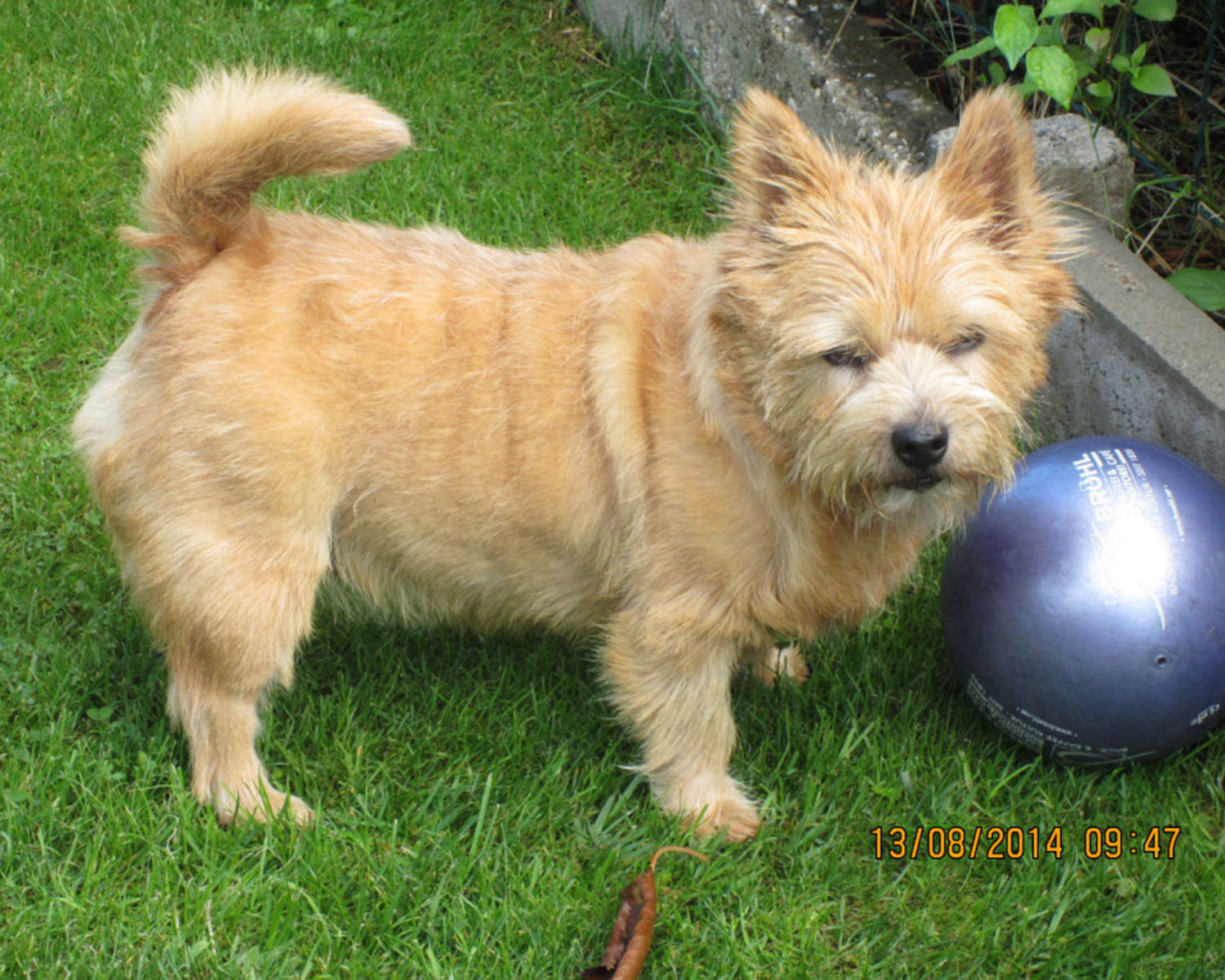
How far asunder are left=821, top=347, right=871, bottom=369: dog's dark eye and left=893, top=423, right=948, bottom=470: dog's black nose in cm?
15

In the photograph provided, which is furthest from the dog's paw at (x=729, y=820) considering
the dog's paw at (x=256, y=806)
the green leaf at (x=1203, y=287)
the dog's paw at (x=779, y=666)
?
the green leaf at (x=1203, y=287)

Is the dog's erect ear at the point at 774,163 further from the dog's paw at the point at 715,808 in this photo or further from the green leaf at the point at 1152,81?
the green leaf at the point at 1152,81

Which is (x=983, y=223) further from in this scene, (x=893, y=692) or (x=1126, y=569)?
(x=893, y=692)

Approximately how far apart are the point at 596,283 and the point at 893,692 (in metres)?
1.33

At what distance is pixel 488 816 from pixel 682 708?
540 millimetres

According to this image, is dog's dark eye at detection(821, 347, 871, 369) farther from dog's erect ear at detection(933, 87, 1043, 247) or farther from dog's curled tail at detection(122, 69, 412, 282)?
dog's curled tail at detection(122, 69, 412, 282)

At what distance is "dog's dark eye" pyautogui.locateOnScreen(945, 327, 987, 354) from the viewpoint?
8.09ft

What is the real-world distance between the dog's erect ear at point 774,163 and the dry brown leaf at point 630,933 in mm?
1426

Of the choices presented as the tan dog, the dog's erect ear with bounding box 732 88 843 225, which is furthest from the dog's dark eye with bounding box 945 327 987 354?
the dog's erect ear with bounding box 732 88 843 225

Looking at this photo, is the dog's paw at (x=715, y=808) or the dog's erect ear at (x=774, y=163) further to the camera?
the dog's paw at (x=715, y=808)

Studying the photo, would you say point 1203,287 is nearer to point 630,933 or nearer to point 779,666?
point 779,666

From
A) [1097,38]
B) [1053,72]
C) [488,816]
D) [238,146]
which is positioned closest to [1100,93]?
[1097,38]

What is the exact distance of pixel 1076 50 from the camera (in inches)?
157

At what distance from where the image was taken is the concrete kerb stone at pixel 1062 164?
3.49 meters
